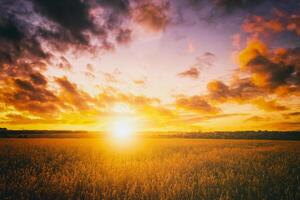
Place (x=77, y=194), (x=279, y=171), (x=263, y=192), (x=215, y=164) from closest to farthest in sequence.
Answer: (x=77, y=194), (x=263, y=192), (x=279, y=171), (x=215, y=164)

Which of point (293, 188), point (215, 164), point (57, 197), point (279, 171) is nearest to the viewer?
point (57, 197)

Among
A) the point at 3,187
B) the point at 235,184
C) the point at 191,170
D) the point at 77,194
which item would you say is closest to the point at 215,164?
the point at 191,170

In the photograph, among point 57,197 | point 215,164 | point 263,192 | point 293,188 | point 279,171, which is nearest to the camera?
point 57,197

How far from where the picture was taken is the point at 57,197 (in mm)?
3525

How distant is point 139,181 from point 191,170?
2136mm

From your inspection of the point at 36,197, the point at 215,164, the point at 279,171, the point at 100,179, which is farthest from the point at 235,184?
the point at 36,197

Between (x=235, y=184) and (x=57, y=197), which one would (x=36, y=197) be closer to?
(x=57, y=197)

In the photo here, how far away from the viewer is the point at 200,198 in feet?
12.1

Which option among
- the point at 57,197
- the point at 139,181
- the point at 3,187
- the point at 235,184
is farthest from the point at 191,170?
the point at 3,187

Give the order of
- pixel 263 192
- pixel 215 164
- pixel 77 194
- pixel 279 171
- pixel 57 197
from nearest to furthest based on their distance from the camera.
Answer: pixel 57 197
pixel 77 194
pixel 263 192
pixel 279 171
pixel 215 164

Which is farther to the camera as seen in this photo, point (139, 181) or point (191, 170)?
point (191, 170)

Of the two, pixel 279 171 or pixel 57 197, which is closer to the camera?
pixel 57 197

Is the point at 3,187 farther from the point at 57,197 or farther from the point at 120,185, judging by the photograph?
the point at 120,185

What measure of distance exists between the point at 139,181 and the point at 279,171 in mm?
4179
